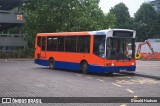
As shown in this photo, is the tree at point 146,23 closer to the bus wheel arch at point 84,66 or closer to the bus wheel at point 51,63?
the bus wheel at point 51,63

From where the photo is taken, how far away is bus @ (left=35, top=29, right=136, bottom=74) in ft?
74.8

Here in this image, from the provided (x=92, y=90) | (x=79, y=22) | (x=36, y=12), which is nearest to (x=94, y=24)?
(x=79, y=22)

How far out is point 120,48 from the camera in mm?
23438

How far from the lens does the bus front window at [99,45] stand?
2288 centimetres

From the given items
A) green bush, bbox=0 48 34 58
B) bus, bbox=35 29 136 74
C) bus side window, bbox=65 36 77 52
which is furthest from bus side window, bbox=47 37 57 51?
green bush, bbox=0 48 34 58

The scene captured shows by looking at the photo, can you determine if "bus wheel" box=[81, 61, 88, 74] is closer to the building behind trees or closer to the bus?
the bus

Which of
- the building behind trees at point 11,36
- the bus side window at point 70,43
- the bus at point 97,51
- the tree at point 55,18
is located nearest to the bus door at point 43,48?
the bus at point 97,51

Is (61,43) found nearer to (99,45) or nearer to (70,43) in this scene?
(70,43)

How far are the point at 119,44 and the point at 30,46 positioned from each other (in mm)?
37130

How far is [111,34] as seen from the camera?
2305 cm

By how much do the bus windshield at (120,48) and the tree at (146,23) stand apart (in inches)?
2574

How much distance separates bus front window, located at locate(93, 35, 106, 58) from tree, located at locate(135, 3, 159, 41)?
6648 cm

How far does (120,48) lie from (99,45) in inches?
51.7

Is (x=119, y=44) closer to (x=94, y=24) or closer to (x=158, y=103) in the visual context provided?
(x=158, y=103)
